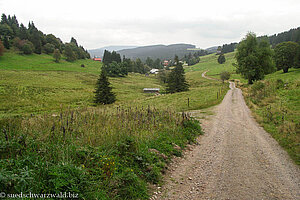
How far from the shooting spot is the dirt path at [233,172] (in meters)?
4.77

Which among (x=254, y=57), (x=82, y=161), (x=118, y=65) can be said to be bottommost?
(x=82, y=161)

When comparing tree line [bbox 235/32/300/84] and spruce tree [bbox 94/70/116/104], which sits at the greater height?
tree line [bbox 235/32/300/84]

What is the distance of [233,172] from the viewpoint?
19.5ft

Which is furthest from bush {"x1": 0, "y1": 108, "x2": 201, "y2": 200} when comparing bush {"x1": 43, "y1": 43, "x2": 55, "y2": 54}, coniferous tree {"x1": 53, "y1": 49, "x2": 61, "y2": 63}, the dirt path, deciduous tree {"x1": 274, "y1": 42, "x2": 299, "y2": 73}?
bush {"x1": 43, "y1": 43, "x2": 55, "y2": 54}

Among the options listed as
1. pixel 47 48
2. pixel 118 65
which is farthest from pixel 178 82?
pixel 47 48

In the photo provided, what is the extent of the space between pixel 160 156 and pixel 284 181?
4120 millimetres

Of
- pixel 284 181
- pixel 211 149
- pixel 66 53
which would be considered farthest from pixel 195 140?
pixel 66 53

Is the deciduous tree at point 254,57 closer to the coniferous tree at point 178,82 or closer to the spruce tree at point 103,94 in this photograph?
the coniferous tree at point 178,82

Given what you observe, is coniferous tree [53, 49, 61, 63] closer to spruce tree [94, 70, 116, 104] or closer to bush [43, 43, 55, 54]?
bush [43, 43, 55, 54]

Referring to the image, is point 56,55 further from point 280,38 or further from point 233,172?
point 280,38

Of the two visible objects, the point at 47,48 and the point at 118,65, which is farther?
the point at 47,48

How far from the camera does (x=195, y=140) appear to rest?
916 cm

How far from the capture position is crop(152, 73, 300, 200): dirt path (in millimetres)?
4773

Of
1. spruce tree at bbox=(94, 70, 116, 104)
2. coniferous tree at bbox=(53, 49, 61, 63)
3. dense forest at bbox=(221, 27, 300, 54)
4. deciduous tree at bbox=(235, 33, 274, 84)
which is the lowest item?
spruce tree at bbox=(94, 70, 116, 104)
